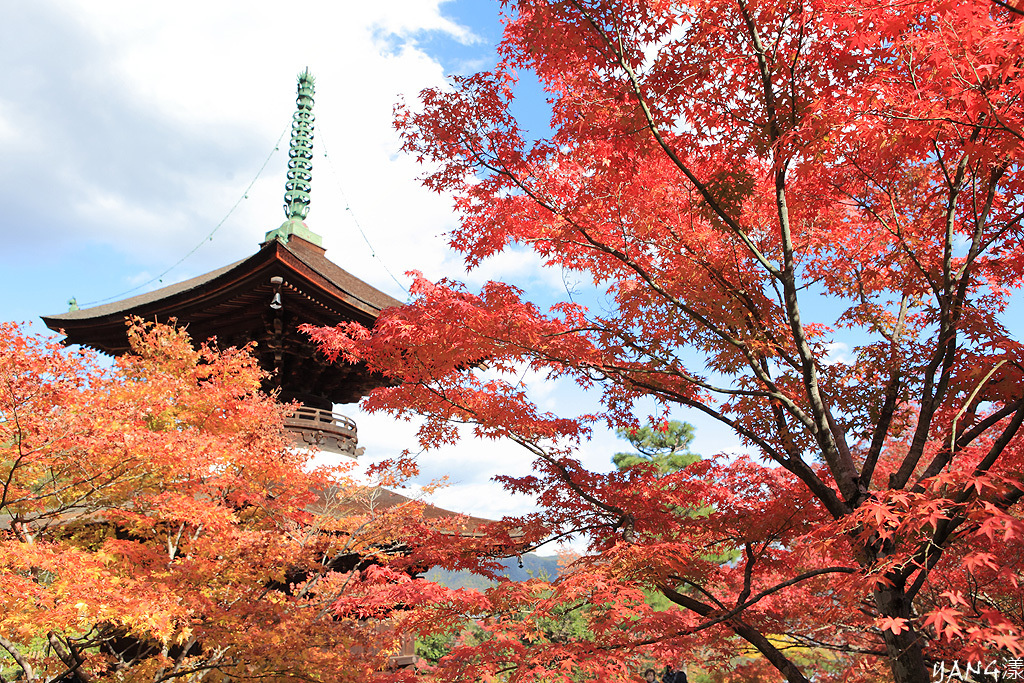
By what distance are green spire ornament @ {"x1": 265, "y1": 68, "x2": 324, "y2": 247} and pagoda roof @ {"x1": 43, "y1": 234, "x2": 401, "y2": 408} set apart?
4479 millimetres

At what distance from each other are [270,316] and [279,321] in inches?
10.1

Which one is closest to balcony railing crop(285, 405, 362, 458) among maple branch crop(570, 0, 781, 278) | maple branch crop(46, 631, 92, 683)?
maple branch crop(46, 631, 92, 683)

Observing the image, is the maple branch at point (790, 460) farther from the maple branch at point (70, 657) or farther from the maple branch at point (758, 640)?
the maple branch at point (70, 657)

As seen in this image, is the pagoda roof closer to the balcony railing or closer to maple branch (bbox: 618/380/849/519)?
the balcony railing

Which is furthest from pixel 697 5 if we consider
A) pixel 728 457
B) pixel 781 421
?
pixel 728 457

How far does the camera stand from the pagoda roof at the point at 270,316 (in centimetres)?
948

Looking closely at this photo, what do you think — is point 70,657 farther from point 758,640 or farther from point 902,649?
point 902,649

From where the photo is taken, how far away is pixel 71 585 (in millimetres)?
4602

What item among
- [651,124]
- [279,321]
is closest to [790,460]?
[651,124]

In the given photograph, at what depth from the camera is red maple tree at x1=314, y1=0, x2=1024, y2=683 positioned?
10.6 ft

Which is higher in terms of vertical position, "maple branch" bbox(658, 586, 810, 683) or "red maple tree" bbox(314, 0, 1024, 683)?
"red maple tree" bbox(314, 0, 1024, 683)

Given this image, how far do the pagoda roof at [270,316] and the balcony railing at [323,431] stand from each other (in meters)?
0.54

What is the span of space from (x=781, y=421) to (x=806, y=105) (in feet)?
7.52

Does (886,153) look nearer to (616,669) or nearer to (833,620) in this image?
(616,669)
